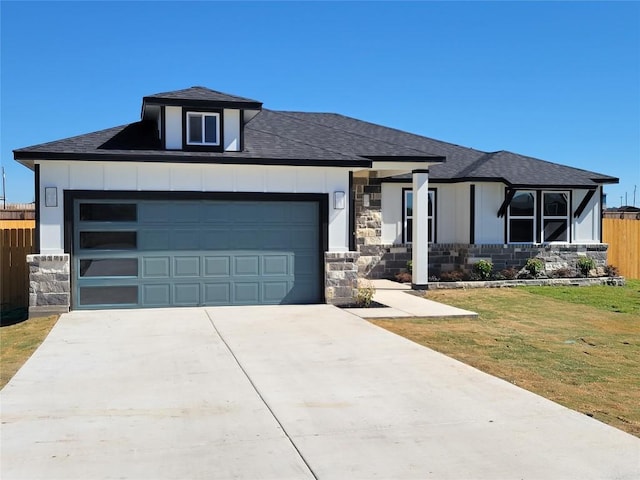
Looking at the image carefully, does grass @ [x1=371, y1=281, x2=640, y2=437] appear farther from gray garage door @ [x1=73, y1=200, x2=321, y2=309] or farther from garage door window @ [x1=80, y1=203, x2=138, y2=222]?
garage door window @ [x1=80, y1=203, x2=138, y2=222]

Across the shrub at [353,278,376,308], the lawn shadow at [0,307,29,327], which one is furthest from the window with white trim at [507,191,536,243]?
the lawn shadow at [0,307,29,327]

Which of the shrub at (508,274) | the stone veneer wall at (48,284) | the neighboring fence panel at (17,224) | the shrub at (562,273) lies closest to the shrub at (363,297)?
the stone veneer wall at (48,284)

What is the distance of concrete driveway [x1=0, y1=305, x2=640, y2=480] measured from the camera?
5.09 meters

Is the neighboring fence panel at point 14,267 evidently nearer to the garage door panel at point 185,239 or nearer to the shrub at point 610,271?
the garage door panel at point 185,239

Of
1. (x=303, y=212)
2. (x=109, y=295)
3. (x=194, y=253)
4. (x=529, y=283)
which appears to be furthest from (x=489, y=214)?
(x=109, y=295)

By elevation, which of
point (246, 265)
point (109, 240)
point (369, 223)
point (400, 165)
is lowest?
point (246, 265)

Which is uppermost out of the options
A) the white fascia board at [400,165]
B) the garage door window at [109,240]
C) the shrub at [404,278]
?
the white fascia board at [400,165]

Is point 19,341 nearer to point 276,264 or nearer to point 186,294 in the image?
point 186,294

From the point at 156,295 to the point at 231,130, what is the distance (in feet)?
12.9

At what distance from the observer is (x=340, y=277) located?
47.2 feet

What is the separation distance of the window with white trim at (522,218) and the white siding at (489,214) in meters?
0.41

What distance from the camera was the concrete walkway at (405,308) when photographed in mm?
13094

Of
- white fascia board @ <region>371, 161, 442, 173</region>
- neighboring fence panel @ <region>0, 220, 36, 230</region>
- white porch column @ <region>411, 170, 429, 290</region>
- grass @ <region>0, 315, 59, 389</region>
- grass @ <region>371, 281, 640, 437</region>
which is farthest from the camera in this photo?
neighboring fence panel @ <region>0, 220, 36, 230</region>

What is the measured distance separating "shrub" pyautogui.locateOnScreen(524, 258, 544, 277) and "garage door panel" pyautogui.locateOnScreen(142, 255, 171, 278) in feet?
37.5
